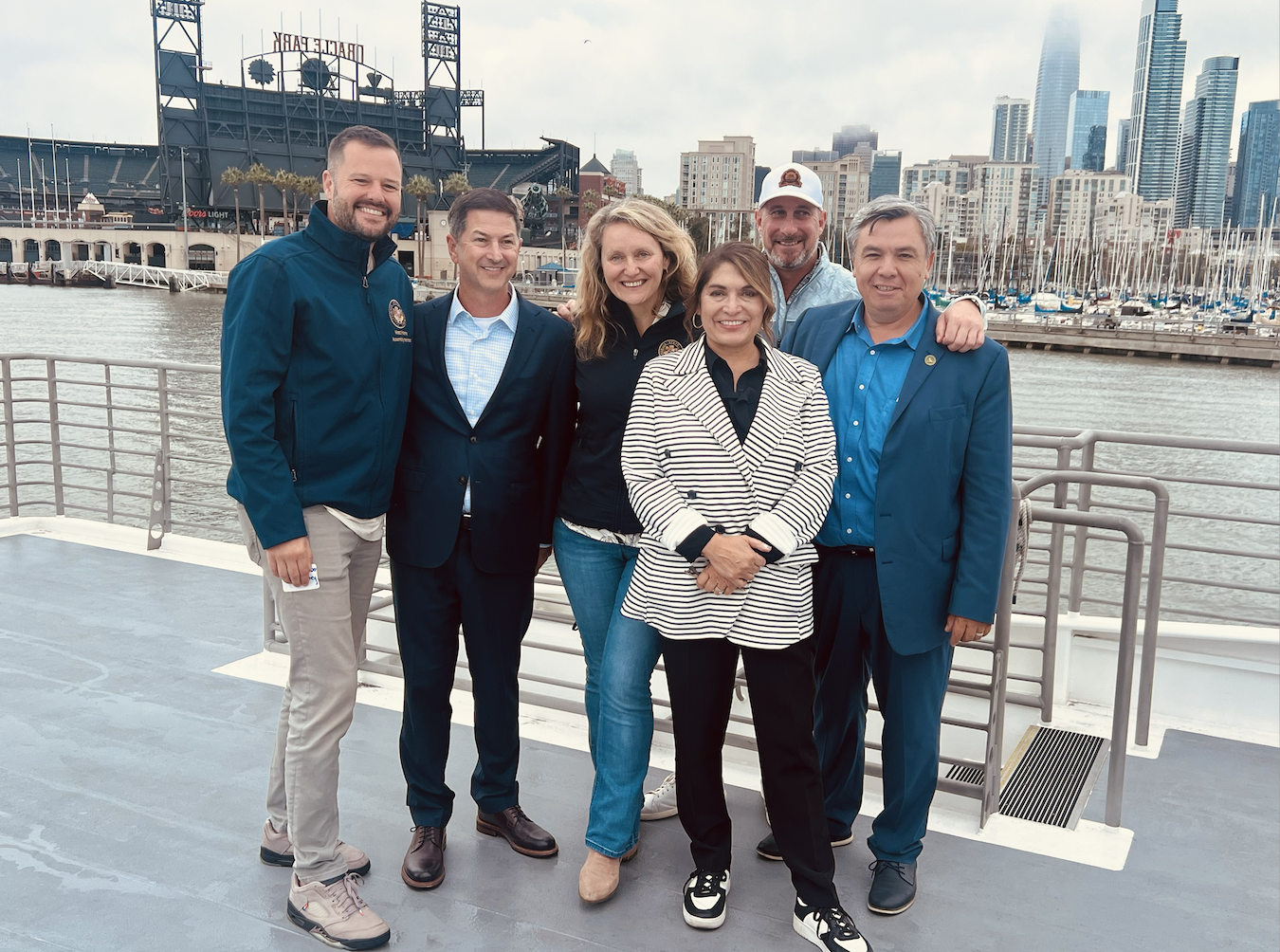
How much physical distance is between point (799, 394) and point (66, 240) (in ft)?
265

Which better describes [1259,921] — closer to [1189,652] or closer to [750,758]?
[750,758]

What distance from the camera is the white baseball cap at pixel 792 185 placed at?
9.31 ft

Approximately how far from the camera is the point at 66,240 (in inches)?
2719

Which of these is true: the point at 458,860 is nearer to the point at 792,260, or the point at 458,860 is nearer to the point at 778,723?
the point at 778,723

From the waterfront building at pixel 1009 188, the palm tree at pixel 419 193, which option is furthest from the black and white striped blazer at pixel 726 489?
the waterfront building at pixel 1009 188

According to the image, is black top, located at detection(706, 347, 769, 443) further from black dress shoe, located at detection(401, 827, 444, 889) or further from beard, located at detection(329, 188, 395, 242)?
black dress shoe, located at detection(401, 827, 444, 889)

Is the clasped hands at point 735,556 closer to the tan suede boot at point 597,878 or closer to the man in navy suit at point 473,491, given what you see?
the man in navy suit at point 473,491

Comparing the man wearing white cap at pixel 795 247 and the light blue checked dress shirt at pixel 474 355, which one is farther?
the man wearing white cap at pixel 795 247

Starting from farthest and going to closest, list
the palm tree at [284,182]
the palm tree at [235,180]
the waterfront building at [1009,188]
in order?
the waterfront building at [1009,188], the palm tree at [284,182], the palm tree at [235,180]

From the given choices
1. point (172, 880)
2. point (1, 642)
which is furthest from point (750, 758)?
point (1, 642)

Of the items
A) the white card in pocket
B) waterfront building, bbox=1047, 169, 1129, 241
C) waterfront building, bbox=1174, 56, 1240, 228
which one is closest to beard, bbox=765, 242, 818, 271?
the white card in pocket

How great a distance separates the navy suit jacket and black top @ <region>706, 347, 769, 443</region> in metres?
0.39

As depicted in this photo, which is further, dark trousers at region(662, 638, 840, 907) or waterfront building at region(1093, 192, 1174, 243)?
waterfront building at region(1093, 192, 1174, 243)

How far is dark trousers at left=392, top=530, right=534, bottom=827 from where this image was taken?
2318mm
